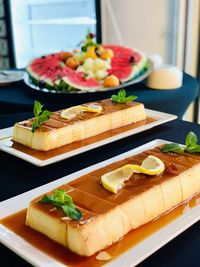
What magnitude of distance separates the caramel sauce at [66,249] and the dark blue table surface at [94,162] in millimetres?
44

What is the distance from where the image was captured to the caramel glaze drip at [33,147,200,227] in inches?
32.7

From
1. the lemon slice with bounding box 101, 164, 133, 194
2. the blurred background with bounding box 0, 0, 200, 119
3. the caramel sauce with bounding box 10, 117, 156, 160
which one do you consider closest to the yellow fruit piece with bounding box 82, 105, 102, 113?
the caramel sauce with bounding box 10, 117, 156, 160

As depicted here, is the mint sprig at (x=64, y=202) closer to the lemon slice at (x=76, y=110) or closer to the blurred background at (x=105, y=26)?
the lemon slice at (x=76, y=110)

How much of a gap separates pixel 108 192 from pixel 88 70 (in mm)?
1736

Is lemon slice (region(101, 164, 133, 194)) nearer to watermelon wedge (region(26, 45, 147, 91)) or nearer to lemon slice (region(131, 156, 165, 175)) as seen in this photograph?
lemon slice (region(131, 156, 165, 175))

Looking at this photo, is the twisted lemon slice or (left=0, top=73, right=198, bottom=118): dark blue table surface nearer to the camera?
the twisted lemon slice

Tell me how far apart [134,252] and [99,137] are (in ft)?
2.38

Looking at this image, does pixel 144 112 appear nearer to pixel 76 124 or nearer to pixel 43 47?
pixel 76 124

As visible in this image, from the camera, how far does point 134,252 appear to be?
0.77m

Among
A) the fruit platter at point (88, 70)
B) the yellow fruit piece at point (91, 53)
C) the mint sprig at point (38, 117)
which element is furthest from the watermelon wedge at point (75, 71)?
the mint sprig at point (38, 117)

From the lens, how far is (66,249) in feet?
2.63

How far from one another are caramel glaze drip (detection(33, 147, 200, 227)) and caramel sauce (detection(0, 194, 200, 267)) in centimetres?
6

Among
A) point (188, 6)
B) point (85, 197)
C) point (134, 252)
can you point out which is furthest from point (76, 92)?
point (188, 6)

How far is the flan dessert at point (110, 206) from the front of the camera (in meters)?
0.79
